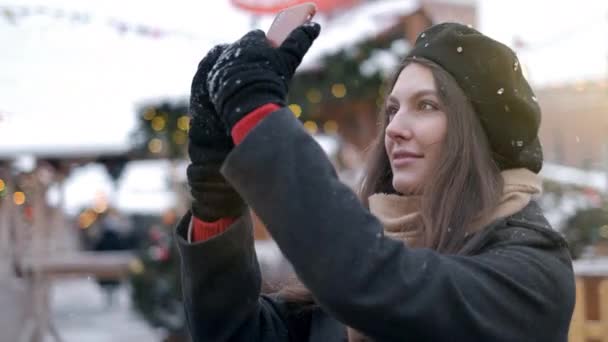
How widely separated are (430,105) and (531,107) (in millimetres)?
154

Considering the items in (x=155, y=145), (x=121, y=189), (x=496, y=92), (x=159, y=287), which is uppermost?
(x=496, y=92)

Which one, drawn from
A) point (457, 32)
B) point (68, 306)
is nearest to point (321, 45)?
point (457, 32)

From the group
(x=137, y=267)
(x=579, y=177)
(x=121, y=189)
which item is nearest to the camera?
(x=579, y=177)

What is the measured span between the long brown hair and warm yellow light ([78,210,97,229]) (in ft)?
59.5

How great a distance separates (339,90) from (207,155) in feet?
18.5

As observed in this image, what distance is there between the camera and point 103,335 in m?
8.95

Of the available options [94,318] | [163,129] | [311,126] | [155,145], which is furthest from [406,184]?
[94,318]

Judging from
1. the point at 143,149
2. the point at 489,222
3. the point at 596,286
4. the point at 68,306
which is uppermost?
the point at 489,222

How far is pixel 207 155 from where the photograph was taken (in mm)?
1144

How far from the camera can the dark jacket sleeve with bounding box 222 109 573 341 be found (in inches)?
36.0

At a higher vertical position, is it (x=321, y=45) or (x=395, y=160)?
(x=395, y=160)

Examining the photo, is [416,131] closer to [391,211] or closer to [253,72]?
[391,211]

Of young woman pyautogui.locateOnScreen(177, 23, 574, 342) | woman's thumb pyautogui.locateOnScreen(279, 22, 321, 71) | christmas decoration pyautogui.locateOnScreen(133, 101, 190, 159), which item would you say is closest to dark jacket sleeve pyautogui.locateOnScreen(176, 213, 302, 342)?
young woman pyautogui.locateOnScreen(177, 23, 574, 342)

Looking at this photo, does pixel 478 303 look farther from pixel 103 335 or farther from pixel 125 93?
pixel 103 335
